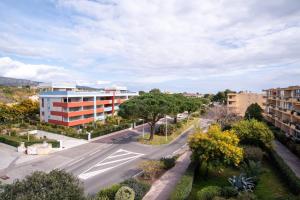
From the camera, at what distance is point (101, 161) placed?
2956 centimetres

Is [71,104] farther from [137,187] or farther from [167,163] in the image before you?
[137,187]

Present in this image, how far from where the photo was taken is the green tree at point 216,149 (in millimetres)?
20856

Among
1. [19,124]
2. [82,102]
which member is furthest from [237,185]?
[19,124]

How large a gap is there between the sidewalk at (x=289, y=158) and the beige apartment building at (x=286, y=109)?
3914 millimetres

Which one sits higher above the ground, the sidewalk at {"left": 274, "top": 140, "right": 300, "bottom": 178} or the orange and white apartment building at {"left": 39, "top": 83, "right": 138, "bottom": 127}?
the orange and white apartment building at {"left": 39, "top": 83, "right": 138, "bottom": 127}

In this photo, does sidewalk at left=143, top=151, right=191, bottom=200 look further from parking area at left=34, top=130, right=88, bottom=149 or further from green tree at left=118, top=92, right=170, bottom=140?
parking area at left=34, top=130, right=88, bottom=149

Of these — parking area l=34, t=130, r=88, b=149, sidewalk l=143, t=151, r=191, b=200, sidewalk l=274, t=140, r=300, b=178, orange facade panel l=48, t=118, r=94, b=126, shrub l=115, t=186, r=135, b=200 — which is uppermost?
orange facade panel l=48, t=118, r=94, b=126

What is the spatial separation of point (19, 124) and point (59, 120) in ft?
30.6

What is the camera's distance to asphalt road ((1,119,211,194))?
952 inches

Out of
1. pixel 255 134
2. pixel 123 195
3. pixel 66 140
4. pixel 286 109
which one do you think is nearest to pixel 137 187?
pixel 123 195

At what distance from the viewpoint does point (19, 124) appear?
49250 millimetres

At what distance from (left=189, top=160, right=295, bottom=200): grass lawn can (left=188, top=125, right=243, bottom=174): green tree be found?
2.23 meters

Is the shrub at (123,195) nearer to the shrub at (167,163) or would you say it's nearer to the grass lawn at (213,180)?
the grass lawn at (213,180)

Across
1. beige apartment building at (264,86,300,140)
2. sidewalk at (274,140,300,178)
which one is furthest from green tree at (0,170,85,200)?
beige apartment building at (264,86,300,140)
